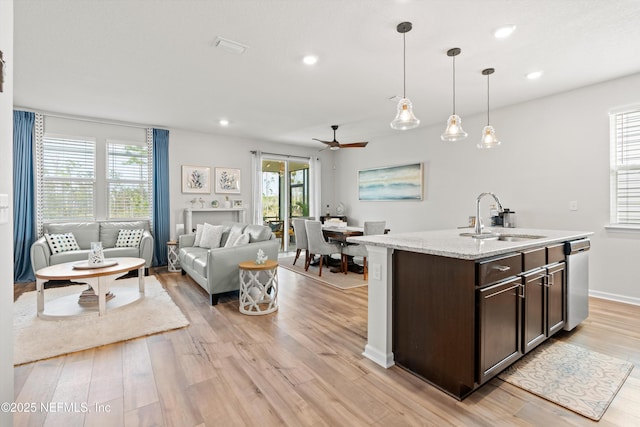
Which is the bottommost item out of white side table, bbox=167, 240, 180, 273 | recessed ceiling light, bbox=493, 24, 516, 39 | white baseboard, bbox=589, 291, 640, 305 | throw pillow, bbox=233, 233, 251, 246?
white baseboard, bbox=589, 291, 640, 305

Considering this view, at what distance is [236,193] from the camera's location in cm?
656

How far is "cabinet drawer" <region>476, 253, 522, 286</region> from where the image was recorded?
175 cm

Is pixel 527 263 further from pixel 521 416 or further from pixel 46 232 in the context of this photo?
pixel 46 232

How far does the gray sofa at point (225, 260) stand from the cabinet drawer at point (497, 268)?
2.64m

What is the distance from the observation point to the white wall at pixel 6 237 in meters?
1.22

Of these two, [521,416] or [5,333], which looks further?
[521,416]

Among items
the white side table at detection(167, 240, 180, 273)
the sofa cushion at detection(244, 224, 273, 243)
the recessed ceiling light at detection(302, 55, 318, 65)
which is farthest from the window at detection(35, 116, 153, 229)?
the recessed ceiling light at detection(302, 55, 318, 65)

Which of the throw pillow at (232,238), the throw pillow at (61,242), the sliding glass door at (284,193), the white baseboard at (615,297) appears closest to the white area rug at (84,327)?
the throw pillow at (61,242)

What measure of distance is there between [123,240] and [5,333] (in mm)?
4182

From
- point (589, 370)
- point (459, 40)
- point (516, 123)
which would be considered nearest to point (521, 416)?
point (589, 370)

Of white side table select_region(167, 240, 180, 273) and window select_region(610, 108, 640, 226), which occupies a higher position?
window select_region(610, 108, 640, 226)

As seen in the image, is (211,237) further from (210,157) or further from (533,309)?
(533,309)

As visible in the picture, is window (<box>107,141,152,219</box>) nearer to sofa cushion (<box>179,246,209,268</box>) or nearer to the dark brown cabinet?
sofa cushion (<box>179,246,209,268</box>)

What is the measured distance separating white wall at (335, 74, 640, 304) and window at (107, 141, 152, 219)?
17.0 ft
